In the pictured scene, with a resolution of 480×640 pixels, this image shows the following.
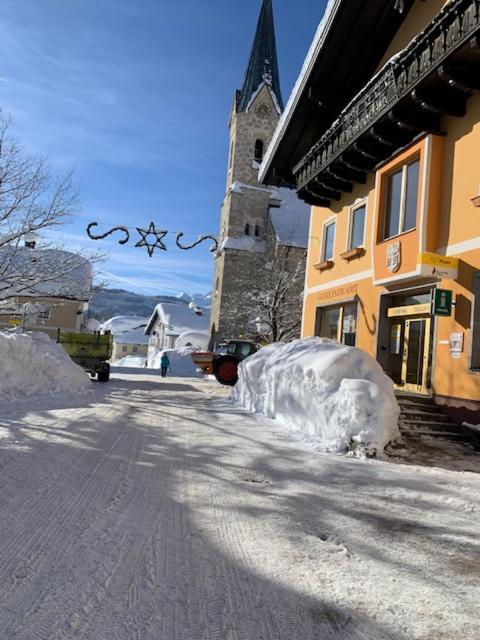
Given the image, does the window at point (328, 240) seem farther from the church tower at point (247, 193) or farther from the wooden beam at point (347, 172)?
the church tower at point (247, 193)

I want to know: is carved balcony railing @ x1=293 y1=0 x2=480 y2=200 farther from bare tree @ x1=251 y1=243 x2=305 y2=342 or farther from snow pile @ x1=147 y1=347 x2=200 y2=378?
snow pile @ x1=147 y1=347 x2=200 y2=378

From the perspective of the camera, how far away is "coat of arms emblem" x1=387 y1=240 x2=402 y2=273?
11508 mm

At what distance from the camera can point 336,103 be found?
1527cm

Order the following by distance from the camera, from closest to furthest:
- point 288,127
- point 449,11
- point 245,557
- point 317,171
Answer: point 245,557 → point 449,11 → point 317,171 → point 288,127

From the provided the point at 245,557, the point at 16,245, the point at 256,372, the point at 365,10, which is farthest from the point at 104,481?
the point at 365,10

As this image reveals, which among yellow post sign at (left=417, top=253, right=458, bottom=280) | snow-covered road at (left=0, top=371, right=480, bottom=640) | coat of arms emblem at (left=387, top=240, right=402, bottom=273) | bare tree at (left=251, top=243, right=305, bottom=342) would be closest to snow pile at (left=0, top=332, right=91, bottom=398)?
snow-covered road at (left=0, top=371, right=480, bottom=640)

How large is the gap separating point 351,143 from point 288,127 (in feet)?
13.3

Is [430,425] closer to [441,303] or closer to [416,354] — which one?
[441,303]

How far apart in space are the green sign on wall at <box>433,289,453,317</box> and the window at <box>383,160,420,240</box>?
7.17ft

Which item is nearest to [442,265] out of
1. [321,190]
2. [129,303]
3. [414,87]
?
[414,87]

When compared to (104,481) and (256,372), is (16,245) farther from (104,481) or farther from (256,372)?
(104,481)

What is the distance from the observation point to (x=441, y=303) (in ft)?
32.2

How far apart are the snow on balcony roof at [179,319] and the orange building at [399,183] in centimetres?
3904

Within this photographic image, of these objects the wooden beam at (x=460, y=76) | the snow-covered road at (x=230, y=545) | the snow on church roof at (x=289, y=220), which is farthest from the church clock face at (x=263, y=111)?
the snow-covered road at (x=230, y=545)
